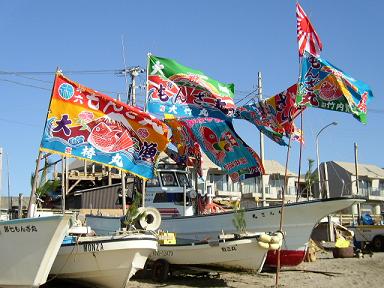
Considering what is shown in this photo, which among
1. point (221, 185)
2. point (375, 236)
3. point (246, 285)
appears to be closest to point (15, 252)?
point (246, 285)

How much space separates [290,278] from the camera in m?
18.0

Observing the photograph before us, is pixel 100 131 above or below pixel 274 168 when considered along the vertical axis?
below

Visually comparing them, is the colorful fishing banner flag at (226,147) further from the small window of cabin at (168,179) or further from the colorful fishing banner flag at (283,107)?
the small window of cabin at (168,179)

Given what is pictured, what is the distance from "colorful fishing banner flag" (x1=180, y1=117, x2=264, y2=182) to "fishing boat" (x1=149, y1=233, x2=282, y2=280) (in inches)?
231

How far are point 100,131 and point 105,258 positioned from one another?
3384 millimetres

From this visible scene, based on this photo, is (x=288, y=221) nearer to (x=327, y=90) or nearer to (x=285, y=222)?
(x=285, y=222)

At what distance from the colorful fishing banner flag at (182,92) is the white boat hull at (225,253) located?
5522mm

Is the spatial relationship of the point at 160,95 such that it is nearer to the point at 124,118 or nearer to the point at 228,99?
the point at 228,99

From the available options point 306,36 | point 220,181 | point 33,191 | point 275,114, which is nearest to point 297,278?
point 275,114

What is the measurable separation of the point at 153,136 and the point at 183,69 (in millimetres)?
6315

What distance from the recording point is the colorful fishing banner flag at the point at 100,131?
1437cm

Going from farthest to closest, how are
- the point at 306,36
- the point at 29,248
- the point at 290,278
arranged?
1. the point at 290,278
2. the point at 306,36
3. the point at 29,248

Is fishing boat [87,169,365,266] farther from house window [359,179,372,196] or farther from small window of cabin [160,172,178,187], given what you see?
house window [359,179,372,196]

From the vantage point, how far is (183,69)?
839 inches
